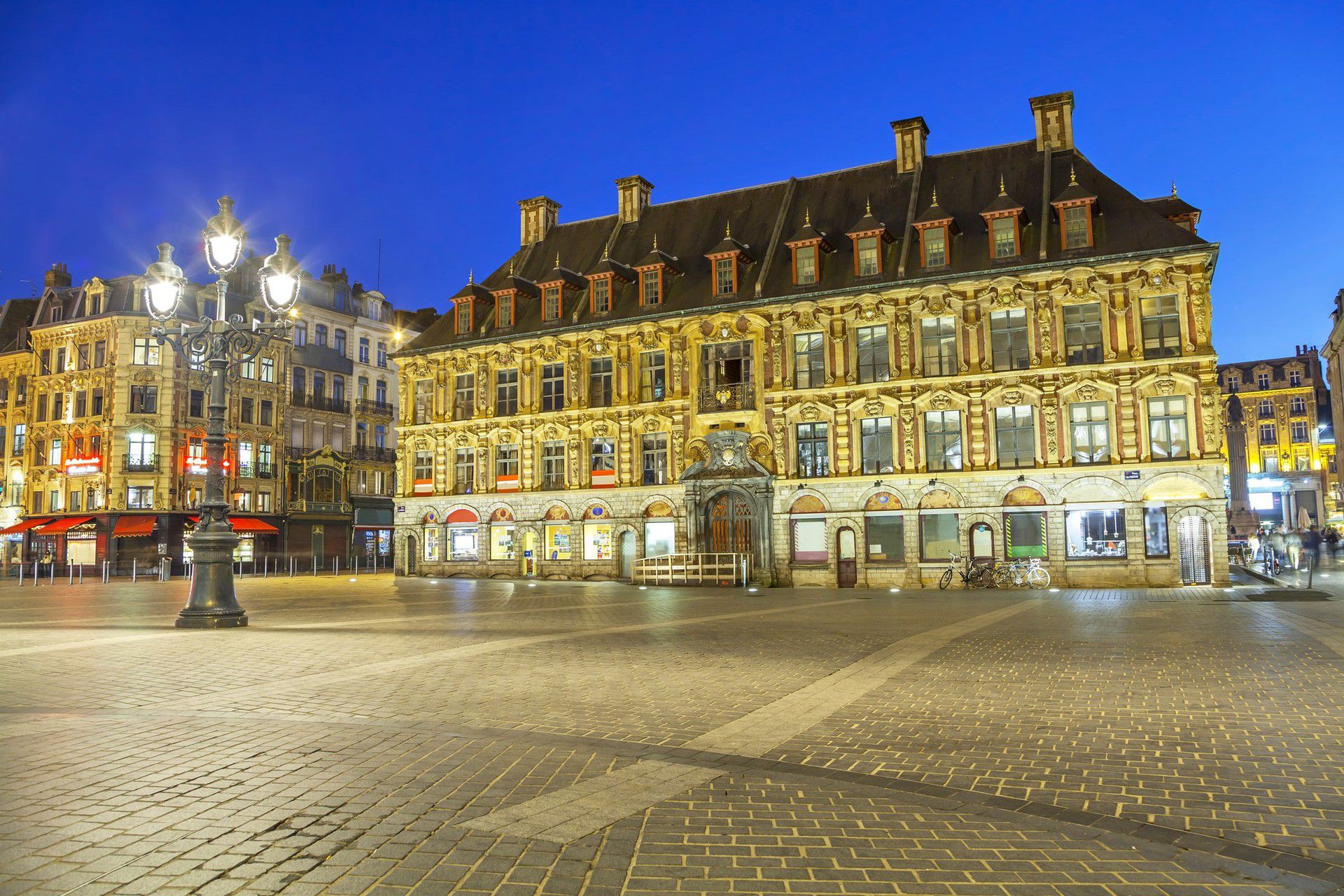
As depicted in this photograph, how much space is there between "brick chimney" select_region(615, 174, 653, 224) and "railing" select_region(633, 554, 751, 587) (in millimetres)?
17712

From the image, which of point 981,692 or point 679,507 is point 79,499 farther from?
point 981,692

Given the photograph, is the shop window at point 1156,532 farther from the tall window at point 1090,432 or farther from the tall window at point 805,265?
the tall window at point 805,265

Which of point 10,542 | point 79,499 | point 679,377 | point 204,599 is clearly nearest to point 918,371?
point 679,377

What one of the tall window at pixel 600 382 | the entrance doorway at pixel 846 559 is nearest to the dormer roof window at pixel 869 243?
the entrance doorway at pixel 846 559

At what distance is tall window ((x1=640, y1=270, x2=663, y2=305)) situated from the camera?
41.9m

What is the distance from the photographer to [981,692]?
10.4 metres

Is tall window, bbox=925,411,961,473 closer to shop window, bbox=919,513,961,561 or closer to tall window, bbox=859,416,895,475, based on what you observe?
tall window, bbox=859,416,895,475

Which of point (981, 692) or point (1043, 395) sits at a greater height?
point (1043, 395)

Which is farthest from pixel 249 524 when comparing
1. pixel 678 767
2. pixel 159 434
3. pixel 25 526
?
pixel 678 767

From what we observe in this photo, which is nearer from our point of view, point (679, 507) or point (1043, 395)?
point (1043, 395)

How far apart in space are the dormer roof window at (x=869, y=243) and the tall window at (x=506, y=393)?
16254 millimetres

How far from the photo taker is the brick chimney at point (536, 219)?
165 ft

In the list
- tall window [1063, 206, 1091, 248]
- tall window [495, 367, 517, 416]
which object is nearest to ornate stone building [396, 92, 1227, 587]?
tall window [1063, 206, 1091, 248]

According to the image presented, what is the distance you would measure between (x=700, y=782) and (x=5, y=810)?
426cm
